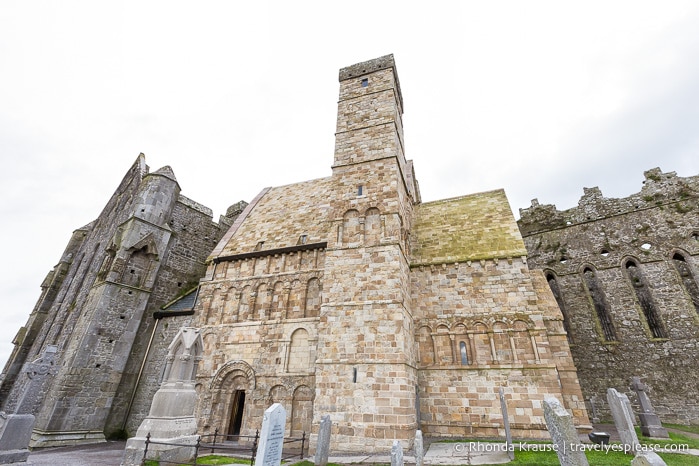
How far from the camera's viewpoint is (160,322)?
17656 millimetres

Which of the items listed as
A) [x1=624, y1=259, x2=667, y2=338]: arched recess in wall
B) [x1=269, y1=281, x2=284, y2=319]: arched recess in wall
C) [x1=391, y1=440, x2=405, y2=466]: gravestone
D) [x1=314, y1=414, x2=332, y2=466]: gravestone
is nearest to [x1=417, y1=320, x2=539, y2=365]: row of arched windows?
[x1=314, y1=414, x2=332, y2=466]: gravestone

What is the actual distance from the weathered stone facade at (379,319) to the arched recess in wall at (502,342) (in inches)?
2.0

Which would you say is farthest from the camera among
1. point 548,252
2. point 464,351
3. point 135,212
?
point 548,252

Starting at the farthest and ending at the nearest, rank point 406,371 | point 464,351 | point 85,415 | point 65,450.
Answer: point 85,415
point 464,351
point 65,450
point 406,371

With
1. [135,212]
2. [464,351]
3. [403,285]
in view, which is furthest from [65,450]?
[464,351]

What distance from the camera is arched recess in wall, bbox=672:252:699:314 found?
1691cm

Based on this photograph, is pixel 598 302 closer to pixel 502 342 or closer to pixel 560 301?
pixel 560 301

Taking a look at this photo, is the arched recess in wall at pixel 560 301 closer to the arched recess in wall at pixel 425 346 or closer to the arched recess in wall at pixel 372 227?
the arched recess in wall at pixel 425 346

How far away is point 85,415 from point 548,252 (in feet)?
92.2

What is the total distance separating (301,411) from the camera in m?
13.0

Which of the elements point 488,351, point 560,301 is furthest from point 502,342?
point 560,301

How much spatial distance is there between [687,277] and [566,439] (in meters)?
19.7

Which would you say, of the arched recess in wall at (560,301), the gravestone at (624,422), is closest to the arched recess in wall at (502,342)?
the gravestone at (624,422)

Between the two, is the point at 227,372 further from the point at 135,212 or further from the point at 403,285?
the point at 135,212
